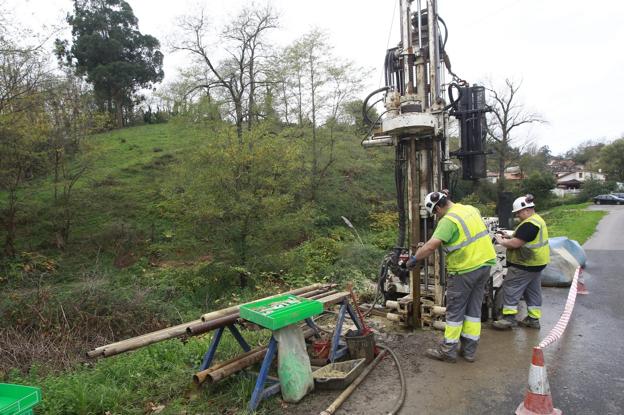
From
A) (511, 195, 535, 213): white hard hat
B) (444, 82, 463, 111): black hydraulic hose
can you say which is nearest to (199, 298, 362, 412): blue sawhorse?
(511, 195, 535, 213): white hard hat

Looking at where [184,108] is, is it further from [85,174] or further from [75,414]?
[75,414]

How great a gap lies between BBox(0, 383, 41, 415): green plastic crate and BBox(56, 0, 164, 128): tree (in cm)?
3442

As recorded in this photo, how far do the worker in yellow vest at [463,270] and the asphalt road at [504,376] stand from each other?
22 centimetres

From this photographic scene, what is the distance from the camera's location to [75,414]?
3559mm

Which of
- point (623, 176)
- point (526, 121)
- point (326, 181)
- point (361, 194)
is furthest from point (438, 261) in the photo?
point (623, 176)

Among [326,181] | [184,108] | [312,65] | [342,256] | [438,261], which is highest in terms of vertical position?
[312,65]

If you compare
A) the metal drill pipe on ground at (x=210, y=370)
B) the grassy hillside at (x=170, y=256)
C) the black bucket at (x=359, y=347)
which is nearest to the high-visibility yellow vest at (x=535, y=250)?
the black bucket at (x=359, y=347)

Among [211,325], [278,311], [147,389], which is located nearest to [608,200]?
[278,311]

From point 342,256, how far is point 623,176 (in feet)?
172

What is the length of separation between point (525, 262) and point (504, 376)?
1.92 m

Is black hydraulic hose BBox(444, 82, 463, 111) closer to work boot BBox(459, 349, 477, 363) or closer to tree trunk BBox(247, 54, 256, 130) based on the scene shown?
work boot BBox(459, 349, 477, 363)

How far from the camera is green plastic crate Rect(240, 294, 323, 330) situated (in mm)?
3242

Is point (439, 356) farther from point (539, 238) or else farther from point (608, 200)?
point (608, 200)

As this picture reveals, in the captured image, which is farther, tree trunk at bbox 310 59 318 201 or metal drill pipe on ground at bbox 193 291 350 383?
tree trunk at bbox 310 59 318 201
